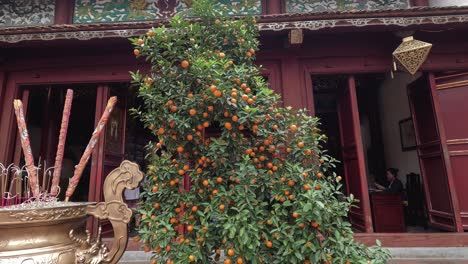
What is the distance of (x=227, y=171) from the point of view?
7.04 feet

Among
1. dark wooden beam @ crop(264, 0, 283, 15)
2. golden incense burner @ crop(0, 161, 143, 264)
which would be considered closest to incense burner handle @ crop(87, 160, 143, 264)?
golden incense burner @ crop(0, 161, 143, 264)

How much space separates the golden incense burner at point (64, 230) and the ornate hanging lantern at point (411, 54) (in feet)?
11.6

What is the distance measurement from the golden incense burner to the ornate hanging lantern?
3551 mm

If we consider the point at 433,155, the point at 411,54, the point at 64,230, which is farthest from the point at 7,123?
the point at 433,155

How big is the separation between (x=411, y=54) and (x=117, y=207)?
376 cm

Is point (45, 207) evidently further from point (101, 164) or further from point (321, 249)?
point (101, 164)

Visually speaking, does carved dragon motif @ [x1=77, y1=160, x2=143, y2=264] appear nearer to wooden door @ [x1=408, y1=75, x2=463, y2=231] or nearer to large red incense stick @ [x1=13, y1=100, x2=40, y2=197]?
large red incense stick @ [x1=13, y1=100, x2=40, y2=197]

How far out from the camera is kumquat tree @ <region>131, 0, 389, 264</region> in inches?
75.2

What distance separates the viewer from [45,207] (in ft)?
4.37

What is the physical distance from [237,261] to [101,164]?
9.78ft

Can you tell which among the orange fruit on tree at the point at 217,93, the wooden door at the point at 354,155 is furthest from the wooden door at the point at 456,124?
the orange fruit on tree at the point at 217,93

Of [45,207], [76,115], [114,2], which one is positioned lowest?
[45,207]

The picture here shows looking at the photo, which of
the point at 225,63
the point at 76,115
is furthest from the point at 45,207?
the point at 76,115

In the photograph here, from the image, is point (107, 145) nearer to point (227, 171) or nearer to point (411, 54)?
point (227, 171)
